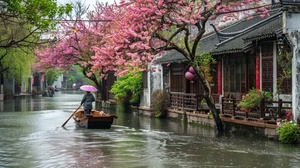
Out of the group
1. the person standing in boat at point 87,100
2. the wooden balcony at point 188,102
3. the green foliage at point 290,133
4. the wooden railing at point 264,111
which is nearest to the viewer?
the green foliage at point 290,133

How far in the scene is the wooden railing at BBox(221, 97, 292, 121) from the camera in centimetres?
1773

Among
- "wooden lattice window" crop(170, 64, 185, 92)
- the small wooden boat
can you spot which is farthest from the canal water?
"wooden lattice window" crop(170, 64, 185, 92)

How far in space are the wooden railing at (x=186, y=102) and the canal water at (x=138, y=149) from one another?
94.7 inches

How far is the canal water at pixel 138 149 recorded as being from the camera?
1391cm

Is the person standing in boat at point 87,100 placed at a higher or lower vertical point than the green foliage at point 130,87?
lower

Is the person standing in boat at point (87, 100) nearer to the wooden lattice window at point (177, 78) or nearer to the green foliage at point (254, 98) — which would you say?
the green foliage at point (254, 98)

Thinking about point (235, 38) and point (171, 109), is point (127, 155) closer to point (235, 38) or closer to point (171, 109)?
point (235, 38)

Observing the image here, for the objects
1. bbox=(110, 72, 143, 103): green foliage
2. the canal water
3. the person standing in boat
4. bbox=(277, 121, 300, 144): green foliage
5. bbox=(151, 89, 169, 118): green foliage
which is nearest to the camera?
the canal water

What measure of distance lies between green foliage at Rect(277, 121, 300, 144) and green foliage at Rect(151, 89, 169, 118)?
573 inches

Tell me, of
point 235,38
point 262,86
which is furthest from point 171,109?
point 262,86

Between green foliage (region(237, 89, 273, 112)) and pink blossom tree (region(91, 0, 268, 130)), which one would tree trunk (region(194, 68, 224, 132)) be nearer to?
pink blossom tree (region(91, 0, 268, 130))

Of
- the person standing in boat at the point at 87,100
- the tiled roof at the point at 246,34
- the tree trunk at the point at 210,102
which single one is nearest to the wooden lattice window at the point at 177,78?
the tiled roof at the point at 246,34

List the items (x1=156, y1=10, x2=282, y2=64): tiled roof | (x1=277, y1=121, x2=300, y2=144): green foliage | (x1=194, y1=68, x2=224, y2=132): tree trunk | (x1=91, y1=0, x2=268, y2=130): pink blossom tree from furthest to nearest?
(x1=194, y1=68, x2=224, y2=132): tree trunk, (x1=91, y1=0, x2=268, y2=130): pink blossom tree, (x1=156, y1=10, x2=282, y2=64): tiled roof, (x1=277, y1=121, x2=300, y2=144): green foliage

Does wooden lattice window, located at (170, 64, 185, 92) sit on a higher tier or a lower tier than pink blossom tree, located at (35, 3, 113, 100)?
lower
